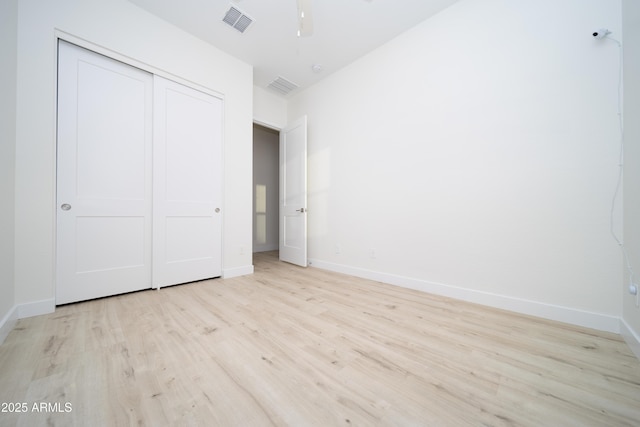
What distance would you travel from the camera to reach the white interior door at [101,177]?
1.97m

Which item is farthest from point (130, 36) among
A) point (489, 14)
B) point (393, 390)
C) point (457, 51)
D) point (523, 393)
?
point (523, 393)

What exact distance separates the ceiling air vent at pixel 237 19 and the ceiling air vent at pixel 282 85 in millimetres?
994

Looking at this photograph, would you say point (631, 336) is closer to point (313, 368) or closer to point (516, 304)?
point (516, 304)

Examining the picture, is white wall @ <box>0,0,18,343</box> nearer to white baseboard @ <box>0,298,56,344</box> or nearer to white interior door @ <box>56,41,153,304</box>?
white baseboard @ <box>0,298,56,344</box>

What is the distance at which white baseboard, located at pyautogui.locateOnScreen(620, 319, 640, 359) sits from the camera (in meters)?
1.28

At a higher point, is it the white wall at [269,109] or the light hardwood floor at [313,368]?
the white wall at [269,109]

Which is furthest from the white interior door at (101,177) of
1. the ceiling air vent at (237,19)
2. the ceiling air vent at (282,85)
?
the ceiling air vent at (282,85)

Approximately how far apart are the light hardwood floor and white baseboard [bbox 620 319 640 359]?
0.14 ft

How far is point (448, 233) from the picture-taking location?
2266 millimetres

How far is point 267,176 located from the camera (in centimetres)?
552

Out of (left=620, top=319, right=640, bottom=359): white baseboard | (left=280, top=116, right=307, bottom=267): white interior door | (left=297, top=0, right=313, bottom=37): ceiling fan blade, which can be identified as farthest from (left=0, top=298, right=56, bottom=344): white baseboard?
(left=620, top=319, right=640, bottom=359): white baseboard

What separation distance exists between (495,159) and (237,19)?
3.03 metres

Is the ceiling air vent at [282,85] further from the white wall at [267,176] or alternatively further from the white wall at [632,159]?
the white wall at [632,159]

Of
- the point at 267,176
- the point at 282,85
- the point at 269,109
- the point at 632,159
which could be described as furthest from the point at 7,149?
the point at 632,159
